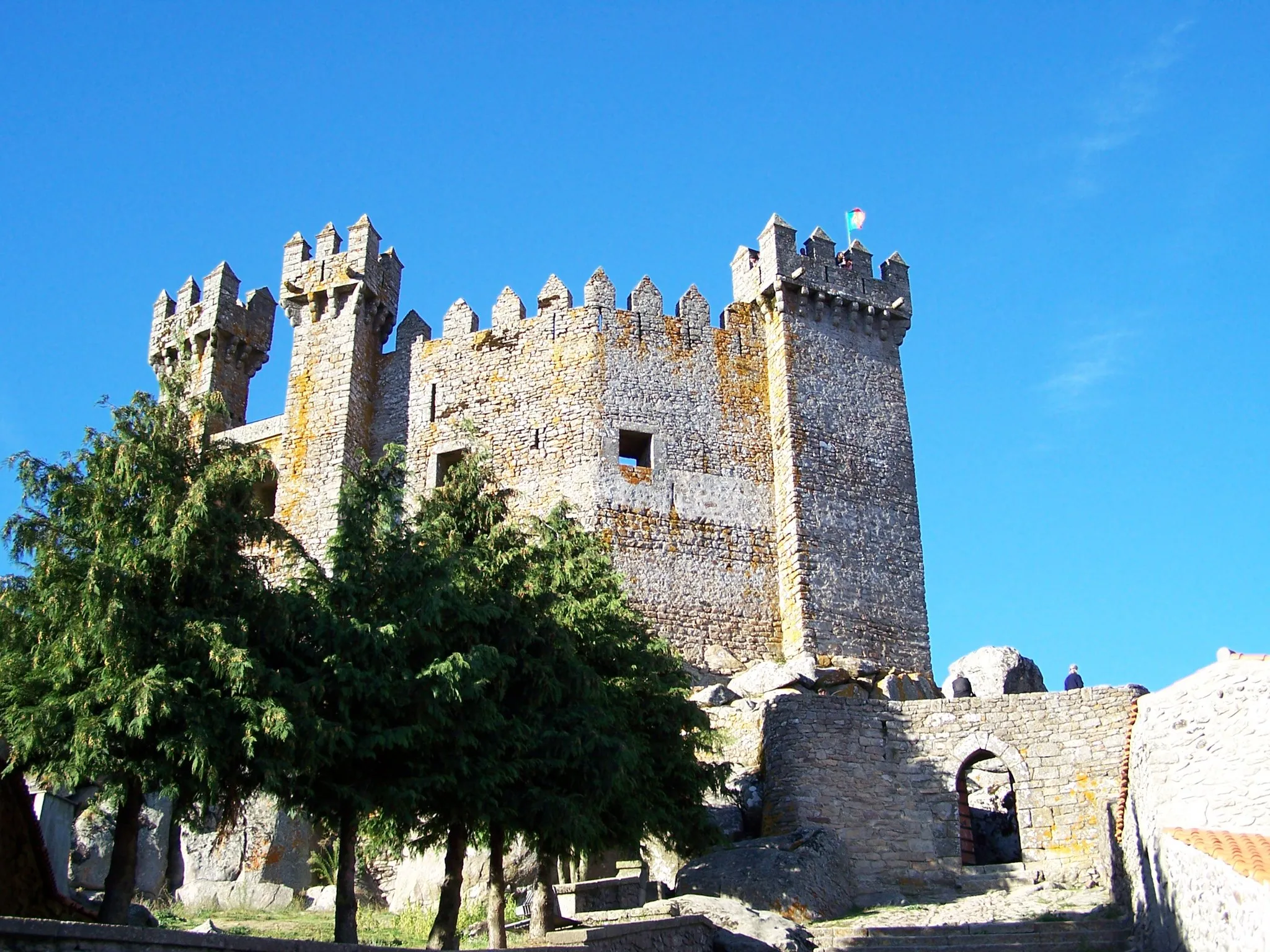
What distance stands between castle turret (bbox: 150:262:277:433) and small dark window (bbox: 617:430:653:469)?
9590 mm

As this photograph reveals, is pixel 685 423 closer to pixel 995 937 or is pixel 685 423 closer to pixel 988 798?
pixel 988 798

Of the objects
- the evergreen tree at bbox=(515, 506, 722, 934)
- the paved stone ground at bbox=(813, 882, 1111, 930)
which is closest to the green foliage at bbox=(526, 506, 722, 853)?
the evergreen tree at bbox=(515, 506, 722, 934)

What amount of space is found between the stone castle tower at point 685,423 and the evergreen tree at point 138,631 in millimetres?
13366

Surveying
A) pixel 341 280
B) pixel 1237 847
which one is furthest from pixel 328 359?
pixel 1237 847

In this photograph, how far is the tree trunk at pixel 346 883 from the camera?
1241 cm

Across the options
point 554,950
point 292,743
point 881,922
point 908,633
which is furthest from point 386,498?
point 908,633

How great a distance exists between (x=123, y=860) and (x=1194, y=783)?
1008cm

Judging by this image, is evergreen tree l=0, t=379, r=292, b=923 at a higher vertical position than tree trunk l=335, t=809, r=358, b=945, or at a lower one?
higher

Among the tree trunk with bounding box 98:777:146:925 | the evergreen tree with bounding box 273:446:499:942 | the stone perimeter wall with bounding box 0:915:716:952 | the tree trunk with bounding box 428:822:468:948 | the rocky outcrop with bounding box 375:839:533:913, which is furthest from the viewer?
the rocky outcrop with bounding box 375:839:533:913

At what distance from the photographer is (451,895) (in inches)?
532

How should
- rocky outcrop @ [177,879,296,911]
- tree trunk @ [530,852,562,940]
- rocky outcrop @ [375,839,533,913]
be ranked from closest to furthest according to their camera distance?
1. tree trunk @ [530,852,562,940]
2. rocky outcrop @ [375,839,533,913]
3. rocky outcrop @ [177,879,296,911]

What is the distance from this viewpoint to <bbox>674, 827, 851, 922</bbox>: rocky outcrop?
17.3 meters

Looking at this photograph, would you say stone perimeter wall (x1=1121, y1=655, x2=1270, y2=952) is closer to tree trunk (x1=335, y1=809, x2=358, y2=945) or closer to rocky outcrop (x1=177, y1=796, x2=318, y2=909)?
tree trunk (x1=335, y1=809, x2=358, y2=945)

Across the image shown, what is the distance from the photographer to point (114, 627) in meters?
11.5
